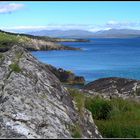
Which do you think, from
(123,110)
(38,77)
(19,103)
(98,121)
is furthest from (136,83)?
(19,103)

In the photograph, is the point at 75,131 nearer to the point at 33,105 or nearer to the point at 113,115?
the point at 33,105

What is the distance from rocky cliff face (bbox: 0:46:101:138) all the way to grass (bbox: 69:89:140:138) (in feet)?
2.51

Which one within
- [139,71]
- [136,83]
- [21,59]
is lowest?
[139,71]

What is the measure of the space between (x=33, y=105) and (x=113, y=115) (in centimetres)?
532

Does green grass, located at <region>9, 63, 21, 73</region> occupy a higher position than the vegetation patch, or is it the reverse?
green grass, located at <region>9, 63, 21, 73</region>

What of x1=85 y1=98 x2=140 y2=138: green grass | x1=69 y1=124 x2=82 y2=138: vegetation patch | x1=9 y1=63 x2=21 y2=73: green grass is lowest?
x1=85 y1=98 x2=140 y2=138: green grass

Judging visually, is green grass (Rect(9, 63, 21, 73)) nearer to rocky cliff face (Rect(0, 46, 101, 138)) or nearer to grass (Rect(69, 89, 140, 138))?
rocky cliff face (Rect(0, 46, 101, 138))

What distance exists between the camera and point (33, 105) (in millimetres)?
10992

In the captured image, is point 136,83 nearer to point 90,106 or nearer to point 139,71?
point 90,106

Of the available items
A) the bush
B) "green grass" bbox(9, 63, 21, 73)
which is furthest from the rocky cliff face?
the bush

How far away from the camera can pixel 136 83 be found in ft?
94.9

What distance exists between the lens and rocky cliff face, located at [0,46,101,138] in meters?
9.98

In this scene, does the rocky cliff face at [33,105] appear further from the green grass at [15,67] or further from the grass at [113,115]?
the grass at [113,115]

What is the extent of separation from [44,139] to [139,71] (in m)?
83.7
